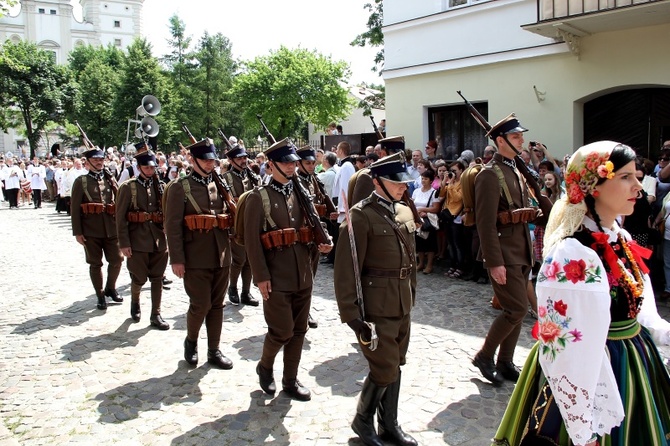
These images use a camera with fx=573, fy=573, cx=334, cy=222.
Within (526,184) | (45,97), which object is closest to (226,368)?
(526,184)

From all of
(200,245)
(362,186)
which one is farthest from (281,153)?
(362,186)

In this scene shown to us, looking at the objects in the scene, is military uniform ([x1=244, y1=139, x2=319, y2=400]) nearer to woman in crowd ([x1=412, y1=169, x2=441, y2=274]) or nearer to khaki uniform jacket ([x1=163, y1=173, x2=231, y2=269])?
khaki uniform jacket ([x1=163, y1=173, x2=231, y2=269])

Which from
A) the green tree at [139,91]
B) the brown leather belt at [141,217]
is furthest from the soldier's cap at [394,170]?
the green tree at [139,91]

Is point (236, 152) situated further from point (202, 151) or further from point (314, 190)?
point (202, 151)

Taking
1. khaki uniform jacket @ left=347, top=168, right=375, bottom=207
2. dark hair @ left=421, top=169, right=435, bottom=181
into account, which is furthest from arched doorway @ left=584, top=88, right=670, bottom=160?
khaki uniform jacket @ left=347, top=168, right=375, bottom=207

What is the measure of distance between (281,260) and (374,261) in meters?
1.11

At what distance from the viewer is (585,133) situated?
11.7 meters

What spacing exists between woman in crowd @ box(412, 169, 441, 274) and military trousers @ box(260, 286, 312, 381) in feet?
17.4

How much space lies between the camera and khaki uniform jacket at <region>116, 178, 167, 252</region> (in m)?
6.93

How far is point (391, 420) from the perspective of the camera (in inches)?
161

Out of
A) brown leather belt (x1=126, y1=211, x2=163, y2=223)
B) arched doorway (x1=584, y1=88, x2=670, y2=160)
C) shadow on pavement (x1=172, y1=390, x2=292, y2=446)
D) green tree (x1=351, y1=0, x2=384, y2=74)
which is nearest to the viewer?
shadow on pavement (x1=172, y1=390, x2=292, y2=446)

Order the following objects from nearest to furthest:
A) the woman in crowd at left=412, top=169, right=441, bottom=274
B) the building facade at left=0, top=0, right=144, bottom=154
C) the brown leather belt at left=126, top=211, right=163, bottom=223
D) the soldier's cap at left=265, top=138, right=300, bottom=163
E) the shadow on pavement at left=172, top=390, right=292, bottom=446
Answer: the shadow on pavement at left=172, top=390, right=292, bottom=446 → the soldier's cap at left=265, top=138, right=300, bottom=163 → the brown leather belt at left=126, top=211, right=163, bottom=223 → the woman in crowd at left=412, top=169, right=441, bottom=274 → the building facade at left=0, top=0, right=144, bottom=154

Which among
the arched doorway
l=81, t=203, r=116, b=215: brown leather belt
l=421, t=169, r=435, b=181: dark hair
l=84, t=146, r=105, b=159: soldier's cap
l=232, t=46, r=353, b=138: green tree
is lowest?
l=81, t=203, r=116, b=215: brown leather belt

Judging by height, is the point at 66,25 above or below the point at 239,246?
above
